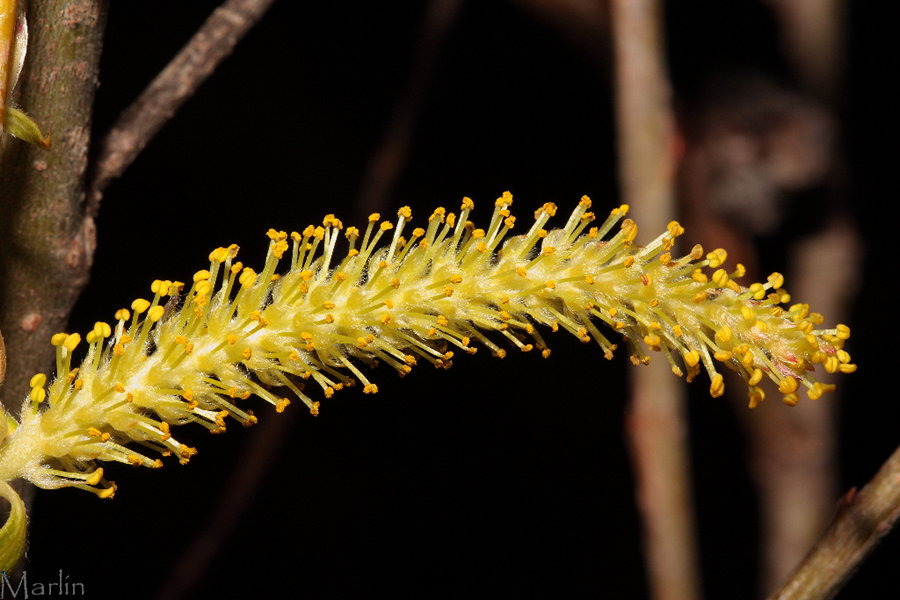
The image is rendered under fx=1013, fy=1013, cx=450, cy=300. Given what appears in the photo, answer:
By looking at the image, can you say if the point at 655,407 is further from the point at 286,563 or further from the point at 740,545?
the point at 740,545

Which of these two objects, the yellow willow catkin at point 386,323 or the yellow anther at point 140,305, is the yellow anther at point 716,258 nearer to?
the yellow willow catkin at point 386,323

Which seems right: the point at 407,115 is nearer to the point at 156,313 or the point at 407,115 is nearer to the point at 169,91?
the point at 169,91

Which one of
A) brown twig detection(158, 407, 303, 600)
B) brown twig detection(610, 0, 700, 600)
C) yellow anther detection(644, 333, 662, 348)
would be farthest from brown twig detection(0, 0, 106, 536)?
brown twig detection(158, 407, 303, 600)

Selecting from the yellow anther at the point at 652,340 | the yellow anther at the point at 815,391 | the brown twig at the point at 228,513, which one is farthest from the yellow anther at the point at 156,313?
the brown twig at the point at 228,513

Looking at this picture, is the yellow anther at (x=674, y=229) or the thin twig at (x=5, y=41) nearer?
the thin twig at (x=5, y=41)

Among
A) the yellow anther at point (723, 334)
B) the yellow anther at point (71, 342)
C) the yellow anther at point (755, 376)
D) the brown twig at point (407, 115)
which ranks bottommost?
the yellow anther at point (71, 342)

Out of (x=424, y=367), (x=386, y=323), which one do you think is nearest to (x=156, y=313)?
(x=386, y=323)

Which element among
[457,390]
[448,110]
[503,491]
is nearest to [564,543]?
[503,491]
